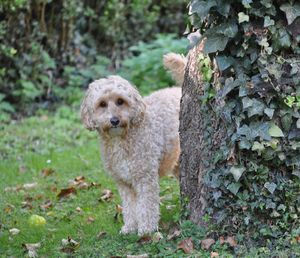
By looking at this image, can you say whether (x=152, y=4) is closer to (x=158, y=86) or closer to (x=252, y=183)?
(x=158, y=86)

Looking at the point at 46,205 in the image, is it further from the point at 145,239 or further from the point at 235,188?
the point at 235,188

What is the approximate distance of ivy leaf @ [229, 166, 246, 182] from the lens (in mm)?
4824

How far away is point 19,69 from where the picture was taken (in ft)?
38.8

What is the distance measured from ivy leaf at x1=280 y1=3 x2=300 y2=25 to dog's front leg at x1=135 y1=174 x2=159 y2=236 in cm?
204

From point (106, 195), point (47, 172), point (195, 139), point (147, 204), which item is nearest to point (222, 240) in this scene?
point (195, 139)

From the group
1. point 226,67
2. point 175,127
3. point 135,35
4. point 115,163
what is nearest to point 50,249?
point 115,163

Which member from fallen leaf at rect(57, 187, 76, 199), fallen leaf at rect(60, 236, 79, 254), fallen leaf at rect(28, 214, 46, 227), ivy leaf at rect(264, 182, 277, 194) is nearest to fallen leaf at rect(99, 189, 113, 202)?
fallen leaf at rect(57, 187, 76, 199)

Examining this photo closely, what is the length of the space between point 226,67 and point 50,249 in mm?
2141

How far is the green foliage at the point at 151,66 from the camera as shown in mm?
11945

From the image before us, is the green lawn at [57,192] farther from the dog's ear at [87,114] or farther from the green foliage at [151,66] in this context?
the green foliage at [151,66]

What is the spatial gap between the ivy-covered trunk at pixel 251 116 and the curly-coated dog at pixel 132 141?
95 cm

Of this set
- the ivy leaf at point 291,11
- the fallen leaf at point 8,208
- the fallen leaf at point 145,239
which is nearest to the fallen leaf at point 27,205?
the fallen leaf at point 8,208

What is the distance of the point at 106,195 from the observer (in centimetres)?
732

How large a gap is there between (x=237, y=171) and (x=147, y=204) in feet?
4.73
